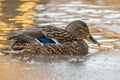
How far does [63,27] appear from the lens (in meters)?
12.1

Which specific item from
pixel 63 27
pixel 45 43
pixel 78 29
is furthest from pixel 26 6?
pixel 45 43

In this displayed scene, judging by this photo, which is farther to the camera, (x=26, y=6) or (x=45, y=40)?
(x=26, y=6)

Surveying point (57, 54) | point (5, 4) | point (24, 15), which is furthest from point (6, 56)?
point (5, 4)

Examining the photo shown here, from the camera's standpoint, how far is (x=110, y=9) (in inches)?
605

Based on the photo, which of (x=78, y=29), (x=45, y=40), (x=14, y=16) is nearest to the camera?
(x=45, y=40)

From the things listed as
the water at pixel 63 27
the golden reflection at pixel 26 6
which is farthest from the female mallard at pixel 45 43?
the golden reflection at pixel 26 6

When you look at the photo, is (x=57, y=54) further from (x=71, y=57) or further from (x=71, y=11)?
(x=71, y=11)

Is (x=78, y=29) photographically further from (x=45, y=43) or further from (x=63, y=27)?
(x=63, y=27)

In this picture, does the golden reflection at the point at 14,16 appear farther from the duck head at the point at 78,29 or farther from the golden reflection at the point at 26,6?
the duck head at the point at 78,29

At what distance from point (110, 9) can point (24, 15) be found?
8.51 ft

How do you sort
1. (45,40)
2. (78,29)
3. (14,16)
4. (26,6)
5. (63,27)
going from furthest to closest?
(26,6) → (14,16) → (63,27) → (78,29) → (45,40)

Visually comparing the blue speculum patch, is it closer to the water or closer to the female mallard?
the female mallard

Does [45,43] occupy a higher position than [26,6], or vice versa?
[45,43]

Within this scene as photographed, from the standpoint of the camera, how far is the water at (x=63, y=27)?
26.9 ft
